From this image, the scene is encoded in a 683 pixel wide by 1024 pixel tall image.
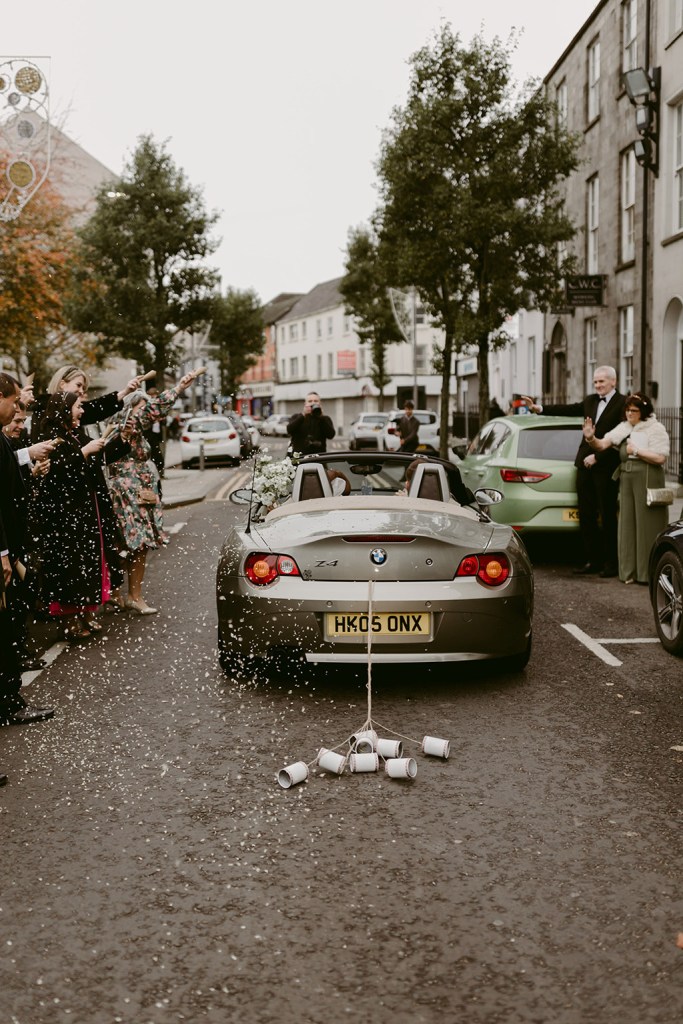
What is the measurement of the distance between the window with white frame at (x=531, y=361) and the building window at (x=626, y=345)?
10595mm

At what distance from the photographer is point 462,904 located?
3418mm

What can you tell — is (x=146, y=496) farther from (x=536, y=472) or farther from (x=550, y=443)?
(x=550, y=443)

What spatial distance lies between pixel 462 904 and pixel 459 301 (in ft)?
83.6

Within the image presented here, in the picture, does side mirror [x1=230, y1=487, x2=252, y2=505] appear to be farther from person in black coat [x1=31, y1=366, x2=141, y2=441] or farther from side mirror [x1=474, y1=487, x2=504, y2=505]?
side mirror [x1=474, y1=487, x2=504, y2=505]

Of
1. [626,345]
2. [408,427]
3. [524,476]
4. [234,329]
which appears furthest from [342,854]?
[234,329]

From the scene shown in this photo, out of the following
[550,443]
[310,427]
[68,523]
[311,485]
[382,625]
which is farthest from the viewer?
[310,427]

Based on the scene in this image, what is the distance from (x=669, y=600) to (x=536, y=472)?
13.5 feet

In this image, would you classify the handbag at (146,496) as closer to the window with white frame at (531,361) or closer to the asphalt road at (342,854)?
the asphalt road at (342,854)

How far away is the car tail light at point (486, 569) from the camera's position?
6.05 meters

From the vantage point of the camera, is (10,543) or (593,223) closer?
(10,543)

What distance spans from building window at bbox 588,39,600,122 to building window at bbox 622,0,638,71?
2.42 m

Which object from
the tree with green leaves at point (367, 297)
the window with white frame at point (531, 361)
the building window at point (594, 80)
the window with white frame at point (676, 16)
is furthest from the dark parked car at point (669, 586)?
the tree with green leaves at point (367, 297)

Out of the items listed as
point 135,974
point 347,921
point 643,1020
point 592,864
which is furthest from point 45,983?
point 592,864

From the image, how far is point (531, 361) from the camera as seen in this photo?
38.8m
